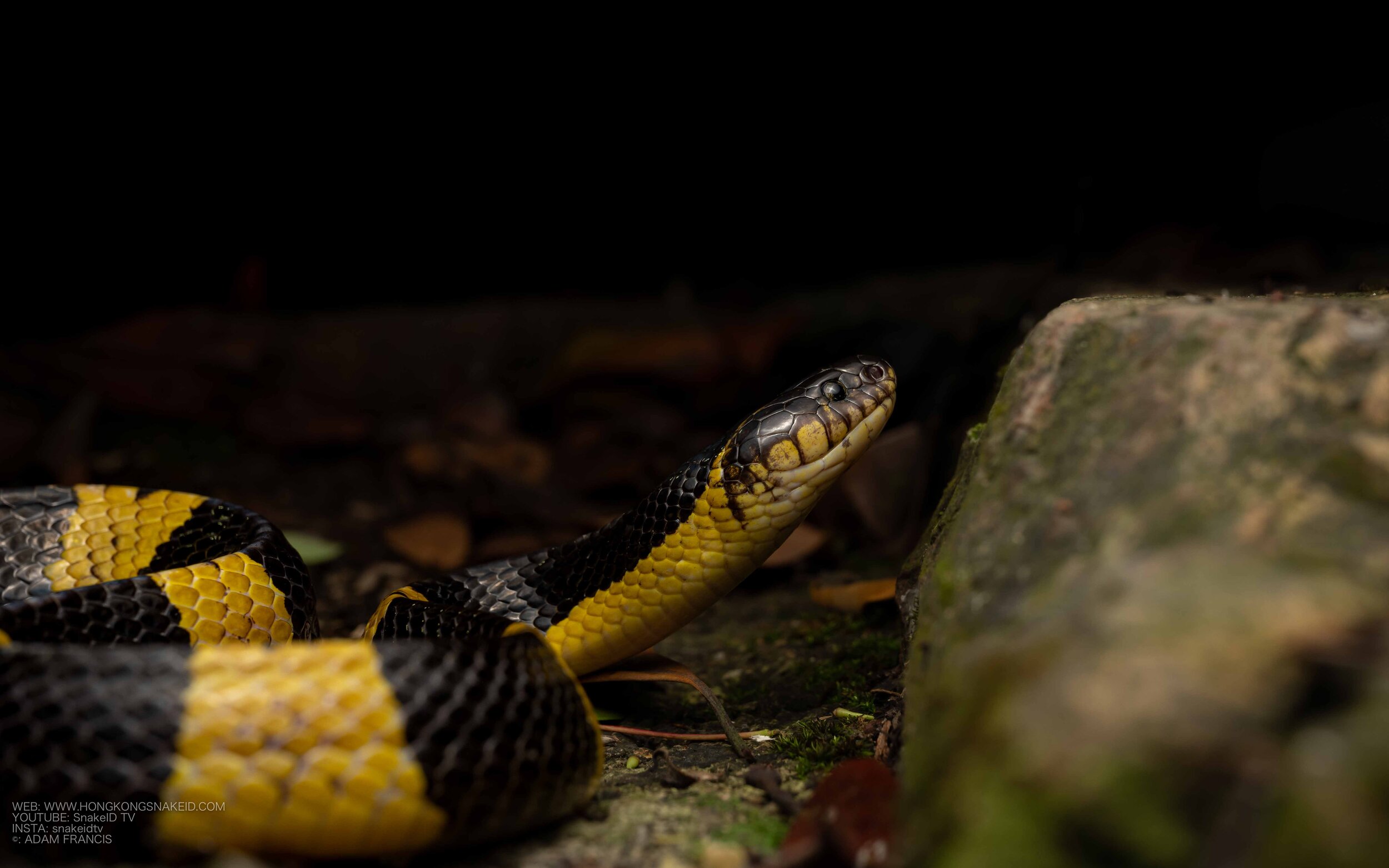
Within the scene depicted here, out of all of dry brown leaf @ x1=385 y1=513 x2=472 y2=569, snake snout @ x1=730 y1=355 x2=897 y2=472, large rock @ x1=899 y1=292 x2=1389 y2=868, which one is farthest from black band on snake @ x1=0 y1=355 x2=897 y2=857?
dry brown leaf @ x1=385 y1=513 x2=472 y2=569

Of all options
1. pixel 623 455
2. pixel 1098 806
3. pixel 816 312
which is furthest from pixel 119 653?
pixel 816 312

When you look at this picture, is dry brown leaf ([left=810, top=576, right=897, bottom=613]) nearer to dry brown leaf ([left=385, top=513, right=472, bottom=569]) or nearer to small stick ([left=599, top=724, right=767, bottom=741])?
small stick ([left=599, top=724, right=767, bottom=741])

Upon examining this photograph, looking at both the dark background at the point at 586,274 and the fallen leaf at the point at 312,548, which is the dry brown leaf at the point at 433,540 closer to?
the dark background at the point at 586,274

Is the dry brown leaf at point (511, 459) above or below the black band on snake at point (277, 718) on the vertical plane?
below

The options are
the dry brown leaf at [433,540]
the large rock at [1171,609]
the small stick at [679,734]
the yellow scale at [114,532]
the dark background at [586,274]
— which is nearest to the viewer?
the large rock at [1171,609]

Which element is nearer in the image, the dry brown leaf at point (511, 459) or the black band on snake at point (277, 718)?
the black band on snake at point (277, 718)

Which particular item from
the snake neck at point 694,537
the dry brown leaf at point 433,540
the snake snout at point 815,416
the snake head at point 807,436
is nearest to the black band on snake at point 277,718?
the snake neck at point 694,537

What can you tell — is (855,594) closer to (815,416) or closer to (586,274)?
(815,416)

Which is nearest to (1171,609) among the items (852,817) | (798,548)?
(852,817)
